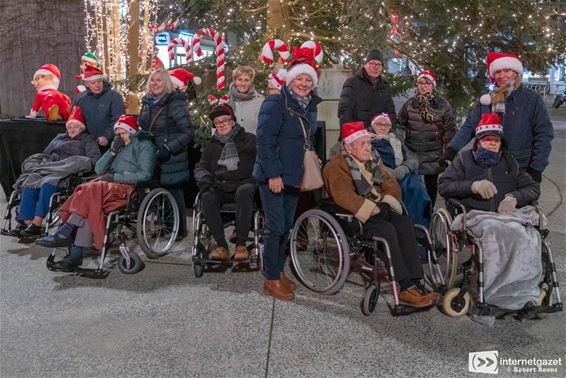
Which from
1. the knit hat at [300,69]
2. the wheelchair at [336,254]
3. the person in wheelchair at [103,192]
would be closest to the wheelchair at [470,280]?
the wheelchair at [336,254]

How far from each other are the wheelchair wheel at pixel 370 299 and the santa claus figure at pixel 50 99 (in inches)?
184

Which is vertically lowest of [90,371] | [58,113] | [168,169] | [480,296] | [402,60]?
[90,371]

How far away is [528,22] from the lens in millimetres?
7930

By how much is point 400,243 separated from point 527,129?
1.36 metres

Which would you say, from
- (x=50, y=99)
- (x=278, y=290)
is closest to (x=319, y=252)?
(x=278, y=290)

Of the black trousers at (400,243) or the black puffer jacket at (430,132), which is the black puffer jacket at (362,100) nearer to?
the black puffer jacket at (430,132)

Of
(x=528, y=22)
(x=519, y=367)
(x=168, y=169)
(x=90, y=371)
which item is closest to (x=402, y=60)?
(x=528, y=22)

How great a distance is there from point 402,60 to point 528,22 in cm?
206

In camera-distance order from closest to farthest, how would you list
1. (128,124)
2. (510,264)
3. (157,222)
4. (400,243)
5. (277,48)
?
(510,264)
(400,243)
(128,124)
(157,222)
(277,48)

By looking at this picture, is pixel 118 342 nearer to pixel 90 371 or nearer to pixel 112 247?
pixel 90 371

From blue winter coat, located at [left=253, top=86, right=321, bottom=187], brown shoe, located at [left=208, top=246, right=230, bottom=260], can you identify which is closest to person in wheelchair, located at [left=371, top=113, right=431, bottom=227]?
blue winter coat, located at [left=253, top=86, right=321, bottom=187]

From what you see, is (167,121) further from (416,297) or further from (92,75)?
(416,297)

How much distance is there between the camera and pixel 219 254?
4.76 m

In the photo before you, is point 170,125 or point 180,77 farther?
point 180,77
